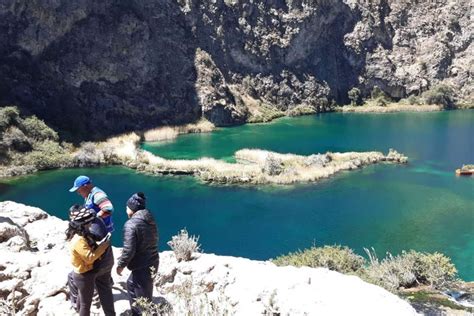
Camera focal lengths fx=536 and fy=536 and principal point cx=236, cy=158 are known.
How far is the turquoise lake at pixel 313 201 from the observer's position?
1109 inches

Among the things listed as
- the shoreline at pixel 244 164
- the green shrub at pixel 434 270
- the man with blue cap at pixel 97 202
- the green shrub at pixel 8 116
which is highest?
the man with blue cap at pixel 97 202

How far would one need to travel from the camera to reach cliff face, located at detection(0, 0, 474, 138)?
191 ft

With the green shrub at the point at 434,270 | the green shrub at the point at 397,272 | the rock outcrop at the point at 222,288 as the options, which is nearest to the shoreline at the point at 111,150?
the green shrub at the point at 397,272

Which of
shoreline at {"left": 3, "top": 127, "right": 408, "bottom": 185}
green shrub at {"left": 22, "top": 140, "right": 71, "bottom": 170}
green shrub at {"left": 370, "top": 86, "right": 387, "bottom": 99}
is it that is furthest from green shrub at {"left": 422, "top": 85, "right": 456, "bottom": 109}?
green shrub at {"left": 22, "top": 140, "right": 71, "bottom": 170}

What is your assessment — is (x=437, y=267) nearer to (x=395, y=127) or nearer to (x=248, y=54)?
(x=395, y=127)

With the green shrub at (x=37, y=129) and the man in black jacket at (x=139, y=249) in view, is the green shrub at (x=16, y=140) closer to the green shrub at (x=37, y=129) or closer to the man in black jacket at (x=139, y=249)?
the green shrub at (x=37, y=129)

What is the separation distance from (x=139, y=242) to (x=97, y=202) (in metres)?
1.31

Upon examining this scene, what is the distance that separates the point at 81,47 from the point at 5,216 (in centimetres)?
5169

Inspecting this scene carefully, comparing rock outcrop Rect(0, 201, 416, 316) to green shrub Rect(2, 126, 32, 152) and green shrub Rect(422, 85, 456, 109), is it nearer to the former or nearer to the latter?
green shrub Rect(2, 126, 32, 152)

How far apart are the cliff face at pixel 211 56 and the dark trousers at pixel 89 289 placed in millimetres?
49181

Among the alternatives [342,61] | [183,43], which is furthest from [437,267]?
[342,61]

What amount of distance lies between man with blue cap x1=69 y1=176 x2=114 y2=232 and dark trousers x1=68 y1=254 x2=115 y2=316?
90cm

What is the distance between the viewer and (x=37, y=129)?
51.0 meters

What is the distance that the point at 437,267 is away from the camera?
18.9 metres
